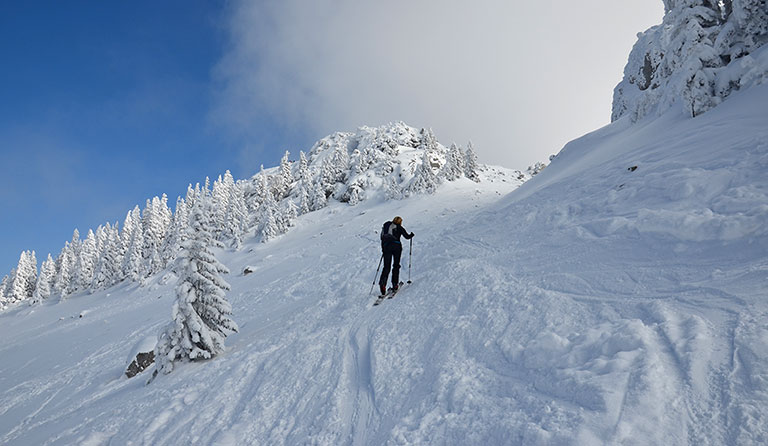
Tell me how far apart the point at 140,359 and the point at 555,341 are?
15990mm

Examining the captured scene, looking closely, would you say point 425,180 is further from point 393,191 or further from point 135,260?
point 135,260

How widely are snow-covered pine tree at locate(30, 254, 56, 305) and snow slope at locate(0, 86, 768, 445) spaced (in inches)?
3065

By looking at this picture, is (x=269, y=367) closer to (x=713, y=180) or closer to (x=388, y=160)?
(x=713, y=180)

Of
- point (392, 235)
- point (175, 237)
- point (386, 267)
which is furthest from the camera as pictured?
point (175, 237)

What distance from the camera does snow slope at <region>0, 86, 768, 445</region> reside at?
11.2ft

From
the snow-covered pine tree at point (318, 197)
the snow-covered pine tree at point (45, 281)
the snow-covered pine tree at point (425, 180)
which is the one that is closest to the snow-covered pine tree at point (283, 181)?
the snow-covered pine tree at point (318, 197)

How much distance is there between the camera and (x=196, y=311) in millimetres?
11172

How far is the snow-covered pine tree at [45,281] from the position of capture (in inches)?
2630

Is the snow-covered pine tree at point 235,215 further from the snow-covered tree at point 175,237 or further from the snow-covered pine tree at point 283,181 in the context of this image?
the snow-covered pine tree at point 283,181

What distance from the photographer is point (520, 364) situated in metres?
4.64

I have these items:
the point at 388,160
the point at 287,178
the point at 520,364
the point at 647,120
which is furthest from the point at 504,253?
the point at 287,178

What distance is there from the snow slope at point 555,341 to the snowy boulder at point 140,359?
1627mm

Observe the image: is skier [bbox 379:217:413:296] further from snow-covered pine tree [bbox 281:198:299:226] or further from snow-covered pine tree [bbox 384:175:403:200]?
snow-covered pine tree [bbox 281:198:299:226]

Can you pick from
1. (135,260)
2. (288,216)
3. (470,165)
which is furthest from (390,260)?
(135,260)
